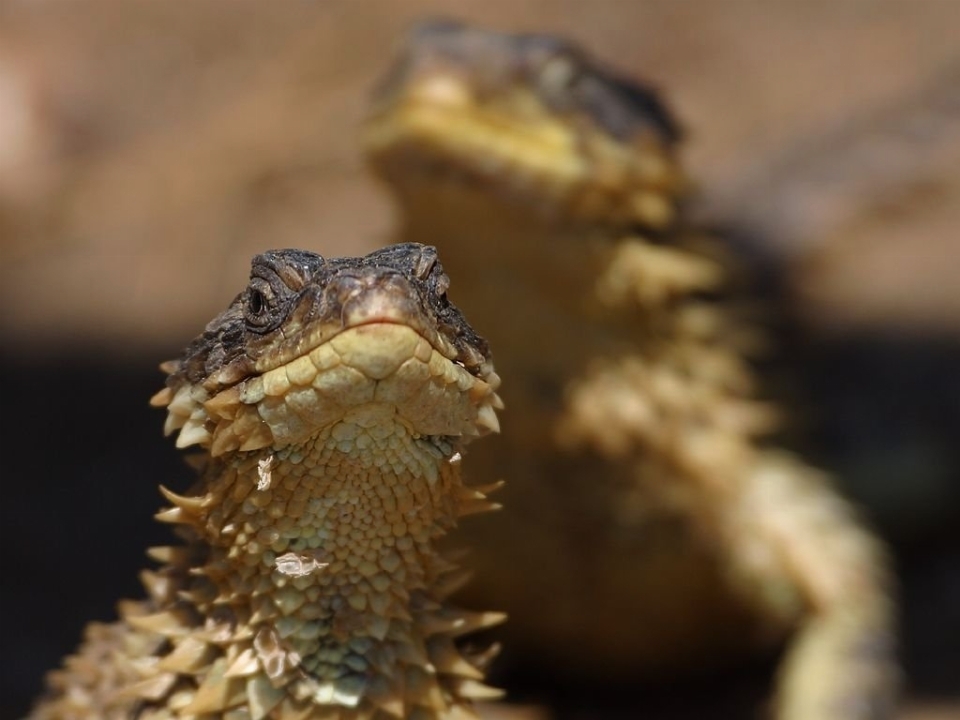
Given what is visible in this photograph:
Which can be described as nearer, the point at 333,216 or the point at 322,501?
the point at 322,501

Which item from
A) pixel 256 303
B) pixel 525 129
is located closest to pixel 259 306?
pixel 256 303

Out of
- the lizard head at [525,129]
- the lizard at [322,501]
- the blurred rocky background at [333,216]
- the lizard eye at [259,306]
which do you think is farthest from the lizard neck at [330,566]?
the blurred rocky background at [333,216]

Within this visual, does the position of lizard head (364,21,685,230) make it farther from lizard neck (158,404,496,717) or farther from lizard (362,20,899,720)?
lizard neck (158,404,496,717)

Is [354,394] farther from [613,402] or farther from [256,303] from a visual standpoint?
[613,402]

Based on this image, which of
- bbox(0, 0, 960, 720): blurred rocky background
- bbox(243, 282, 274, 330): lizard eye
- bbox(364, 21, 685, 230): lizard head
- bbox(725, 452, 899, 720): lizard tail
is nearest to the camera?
bbox(243, 282, 274, 330): lizard eye

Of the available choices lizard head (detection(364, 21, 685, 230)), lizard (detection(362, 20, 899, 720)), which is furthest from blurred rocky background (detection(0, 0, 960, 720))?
lizard head (detection(364, 21, 685, 230))


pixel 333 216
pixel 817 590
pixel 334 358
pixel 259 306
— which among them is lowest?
pixel 334 358

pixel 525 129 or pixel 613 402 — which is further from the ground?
pixel 525 129
